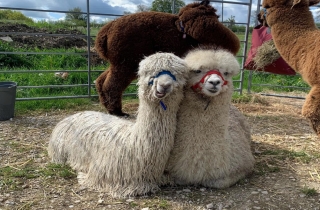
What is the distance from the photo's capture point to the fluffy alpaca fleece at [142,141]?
7.79 ft

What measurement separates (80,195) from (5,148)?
144 centimetres

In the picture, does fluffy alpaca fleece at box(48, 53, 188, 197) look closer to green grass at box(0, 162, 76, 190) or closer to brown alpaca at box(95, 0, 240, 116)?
green grass at box(0, 162, 76, 190)

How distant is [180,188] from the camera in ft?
8.73

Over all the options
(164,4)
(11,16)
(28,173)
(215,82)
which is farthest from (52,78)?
(11,16)

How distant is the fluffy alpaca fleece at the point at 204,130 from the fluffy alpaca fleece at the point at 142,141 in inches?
3.7

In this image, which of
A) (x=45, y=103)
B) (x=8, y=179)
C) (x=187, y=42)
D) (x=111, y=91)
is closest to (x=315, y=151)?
(x=187, y=42)

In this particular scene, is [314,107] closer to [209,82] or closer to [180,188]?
[209,82]

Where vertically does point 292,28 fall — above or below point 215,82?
above

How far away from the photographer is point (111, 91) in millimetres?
4309

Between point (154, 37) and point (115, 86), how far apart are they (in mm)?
834

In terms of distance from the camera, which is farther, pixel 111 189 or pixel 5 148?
pixel 5 148

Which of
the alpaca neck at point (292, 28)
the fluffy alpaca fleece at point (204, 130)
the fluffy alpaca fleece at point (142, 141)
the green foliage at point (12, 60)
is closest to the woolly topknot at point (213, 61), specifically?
the fluffy alpaca fleece at point (204, 130)

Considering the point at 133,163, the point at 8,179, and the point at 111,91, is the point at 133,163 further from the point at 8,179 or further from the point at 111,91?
the point at 111,91

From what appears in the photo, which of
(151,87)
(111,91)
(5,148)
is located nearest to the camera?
(151,87)
